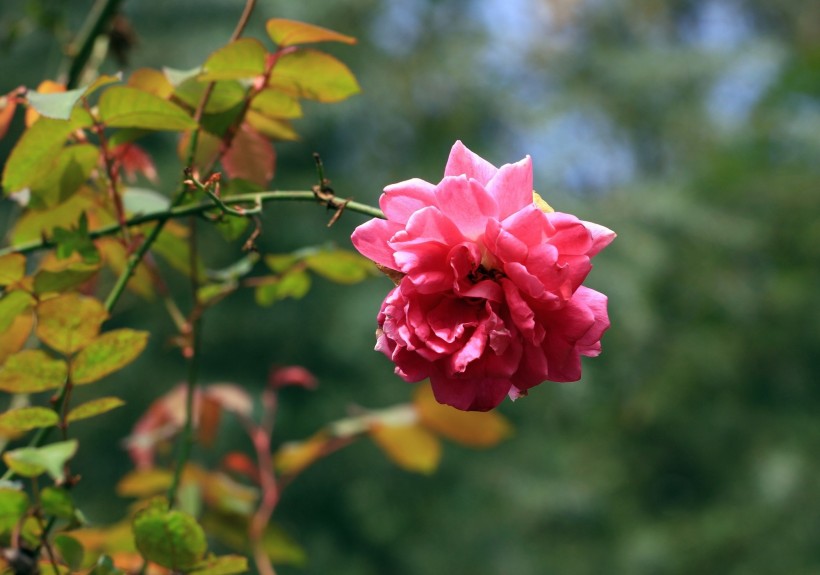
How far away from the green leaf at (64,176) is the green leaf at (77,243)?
0.02 meters

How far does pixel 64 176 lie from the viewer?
0.50 meters

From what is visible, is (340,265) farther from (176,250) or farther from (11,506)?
(11,506)

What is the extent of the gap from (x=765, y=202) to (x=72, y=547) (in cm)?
477

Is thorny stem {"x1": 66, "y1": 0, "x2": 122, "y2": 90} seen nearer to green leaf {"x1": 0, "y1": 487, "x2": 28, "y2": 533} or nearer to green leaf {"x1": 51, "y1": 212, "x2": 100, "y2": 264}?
green leaf {"x1": 51, "y1": 212, "x2": 100, "y2": 264}

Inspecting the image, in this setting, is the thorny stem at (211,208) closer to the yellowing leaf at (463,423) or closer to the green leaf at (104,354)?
the green leaf at (104,354)

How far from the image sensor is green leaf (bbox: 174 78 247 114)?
51 cm

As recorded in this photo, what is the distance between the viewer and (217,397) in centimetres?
76

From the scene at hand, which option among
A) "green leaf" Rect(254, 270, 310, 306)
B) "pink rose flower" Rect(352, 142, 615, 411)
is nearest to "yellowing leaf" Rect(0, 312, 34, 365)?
"green leaf" Rect(254, 270, 310, 306)

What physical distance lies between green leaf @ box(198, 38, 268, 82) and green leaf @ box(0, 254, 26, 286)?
0.12m

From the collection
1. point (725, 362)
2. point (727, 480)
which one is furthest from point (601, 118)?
point (727, 480)

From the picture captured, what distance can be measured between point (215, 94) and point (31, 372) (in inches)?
6.8

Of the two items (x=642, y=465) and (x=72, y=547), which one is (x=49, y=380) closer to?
(x=72, y=547)

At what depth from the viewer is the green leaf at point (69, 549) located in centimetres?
43

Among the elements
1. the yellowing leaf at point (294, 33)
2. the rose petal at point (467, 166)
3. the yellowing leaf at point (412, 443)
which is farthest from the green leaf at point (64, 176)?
the yellowing leaf at point (412, 443)
